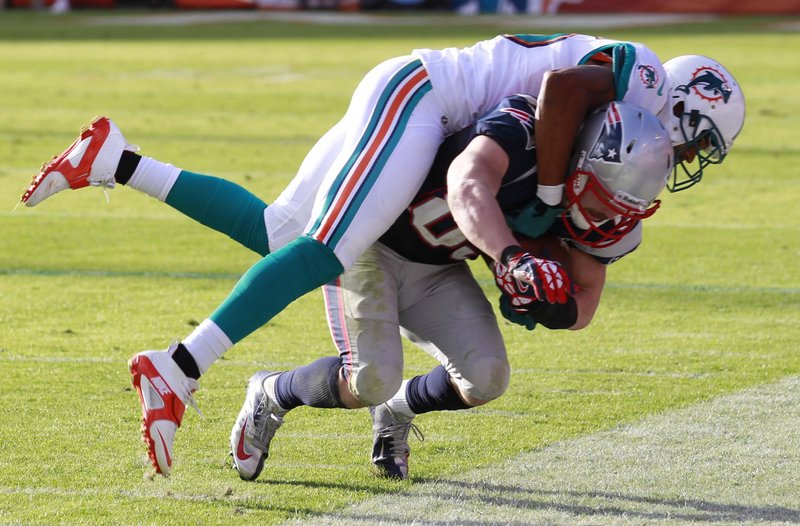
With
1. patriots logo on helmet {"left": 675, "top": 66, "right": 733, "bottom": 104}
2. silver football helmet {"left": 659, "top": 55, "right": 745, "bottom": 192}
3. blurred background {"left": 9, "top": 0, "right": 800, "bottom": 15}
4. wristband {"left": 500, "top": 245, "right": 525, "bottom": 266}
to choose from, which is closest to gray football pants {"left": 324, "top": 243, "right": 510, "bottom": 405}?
wristband {"left": 500, "top": 245, "right": 525, "bottom": 266}

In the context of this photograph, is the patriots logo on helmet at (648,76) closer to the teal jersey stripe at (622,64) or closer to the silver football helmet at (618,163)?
the teal jersey stripe at (622,64)

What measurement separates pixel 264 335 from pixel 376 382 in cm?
219

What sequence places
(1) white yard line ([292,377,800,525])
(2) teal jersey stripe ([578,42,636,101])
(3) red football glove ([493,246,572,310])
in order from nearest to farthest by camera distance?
(3) red football glove ([493,246,572,310]), (1) white yard line ([292,377,800,525]), (2) teal jersey stripe ([578,42,636,101])

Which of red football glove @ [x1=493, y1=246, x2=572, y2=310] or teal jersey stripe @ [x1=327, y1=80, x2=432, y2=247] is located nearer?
red football glove @ [x1=493, y1=246, x2=572, y2=310]

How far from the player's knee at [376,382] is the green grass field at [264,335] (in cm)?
26

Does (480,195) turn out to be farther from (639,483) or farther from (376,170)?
(639,483)

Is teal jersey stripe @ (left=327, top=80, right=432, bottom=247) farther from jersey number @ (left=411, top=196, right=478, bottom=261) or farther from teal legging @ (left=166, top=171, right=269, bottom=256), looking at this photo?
teal legging @ (left=166, top=171, right=269, bottom=256)

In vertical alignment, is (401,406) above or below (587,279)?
below

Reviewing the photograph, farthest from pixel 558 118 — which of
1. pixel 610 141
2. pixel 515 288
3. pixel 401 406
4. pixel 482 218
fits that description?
pixel 401 406

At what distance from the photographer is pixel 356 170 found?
374 cm

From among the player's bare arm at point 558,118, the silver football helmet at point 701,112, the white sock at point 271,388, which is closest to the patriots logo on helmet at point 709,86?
the silver football helmet at point 701,112

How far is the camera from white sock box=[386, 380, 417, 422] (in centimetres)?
406

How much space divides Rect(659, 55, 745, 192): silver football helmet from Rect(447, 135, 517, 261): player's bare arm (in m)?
0.58

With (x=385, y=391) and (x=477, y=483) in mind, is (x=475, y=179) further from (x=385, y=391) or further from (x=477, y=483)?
(x=477, y=483)
